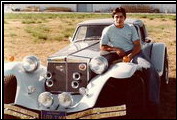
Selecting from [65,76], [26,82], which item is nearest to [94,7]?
[65,76]

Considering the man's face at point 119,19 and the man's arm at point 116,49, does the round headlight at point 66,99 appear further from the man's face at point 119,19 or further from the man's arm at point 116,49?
the man's face at point 119,19

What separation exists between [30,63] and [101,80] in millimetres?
919

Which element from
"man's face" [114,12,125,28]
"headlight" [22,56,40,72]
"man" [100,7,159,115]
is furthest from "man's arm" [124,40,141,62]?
"headlight" [22,56,40,72]

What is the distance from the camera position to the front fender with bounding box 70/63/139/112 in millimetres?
3104

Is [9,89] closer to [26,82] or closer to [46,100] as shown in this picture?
[26,82]

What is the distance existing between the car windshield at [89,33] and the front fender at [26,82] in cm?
84

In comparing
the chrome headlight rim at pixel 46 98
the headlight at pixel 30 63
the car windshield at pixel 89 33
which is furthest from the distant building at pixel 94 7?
the chrome headlight rim at pixel 46 98

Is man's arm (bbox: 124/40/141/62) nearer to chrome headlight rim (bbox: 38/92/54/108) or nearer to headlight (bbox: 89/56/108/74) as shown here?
headlight (bbox: 89/56/108/74)

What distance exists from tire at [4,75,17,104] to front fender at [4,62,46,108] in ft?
0.21

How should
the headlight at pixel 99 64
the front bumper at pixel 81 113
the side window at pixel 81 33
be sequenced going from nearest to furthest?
the front bumper at pixel 81 113, the headlight at pixel 99 64, the side window at pixel 81 33

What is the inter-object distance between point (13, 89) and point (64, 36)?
139cm

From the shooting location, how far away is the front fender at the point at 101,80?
310cm

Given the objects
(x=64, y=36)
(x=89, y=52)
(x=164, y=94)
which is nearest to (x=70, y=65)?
(x=89, y=52)

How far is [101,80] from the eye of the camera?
3199 mm
